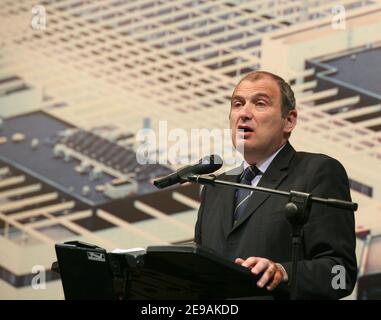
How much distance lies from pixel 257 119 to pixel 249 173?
0.67 ft

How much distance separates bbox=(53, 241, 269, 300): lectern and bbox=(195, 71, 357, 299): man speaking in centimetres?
19

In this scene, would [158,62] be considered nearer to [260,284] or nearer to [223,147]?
[223,147]

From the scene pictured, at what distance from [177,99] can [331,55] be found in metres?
0.84

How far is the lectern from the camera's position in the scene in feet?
7.57

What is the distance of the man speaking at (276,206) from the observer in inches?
108

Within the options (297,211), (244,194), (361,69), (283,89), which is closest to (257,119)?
(283,89)

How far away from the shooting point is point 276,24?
4.44 m

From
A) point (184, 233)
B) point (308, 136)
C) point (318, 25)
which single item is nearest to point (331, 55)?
point (318, 25)

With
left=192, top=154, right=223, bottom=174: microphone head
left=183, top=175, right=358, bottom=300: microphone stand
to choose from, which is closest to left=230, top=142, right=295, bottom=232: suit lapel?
left=192, top=154, right=223, bottom=174: microphone head

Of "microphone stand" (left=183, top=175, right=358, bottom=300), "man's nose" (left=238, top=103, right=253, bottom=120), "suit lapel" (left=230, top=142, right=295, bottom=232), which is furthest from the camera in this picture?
"man's nose" (left=238, top=103, right=253, bottom=120)

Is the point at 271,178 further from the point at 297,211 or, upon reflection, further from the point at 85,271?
the point at 85,271

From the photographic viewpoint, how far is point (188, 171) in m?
2.68

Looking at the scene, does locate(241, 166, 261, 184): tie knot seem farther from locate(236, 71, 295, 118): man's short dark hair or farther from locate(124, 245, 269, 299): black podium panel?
locate(124, 245, 269, 299): black podium panel

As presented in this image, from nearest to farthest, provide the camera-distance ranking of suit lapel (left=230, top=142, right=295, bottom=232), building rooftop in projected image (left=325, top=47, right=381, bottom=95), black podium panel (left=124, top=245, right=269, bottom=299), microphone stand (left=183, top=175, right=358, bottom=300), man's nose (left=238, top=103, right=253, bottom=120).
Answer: black podium panel (left=124, top=245, right=269, bottom=299) < microphone stand (left=183, top=175, right=358, bottom=300) < suit lapel (left=230, top=142, right=295, bottom=232) < man's nose (left=238, top=103, right=253, bottom=120) < building rooftop in projected image (left=325, top=47, right=381, bottom=95)
